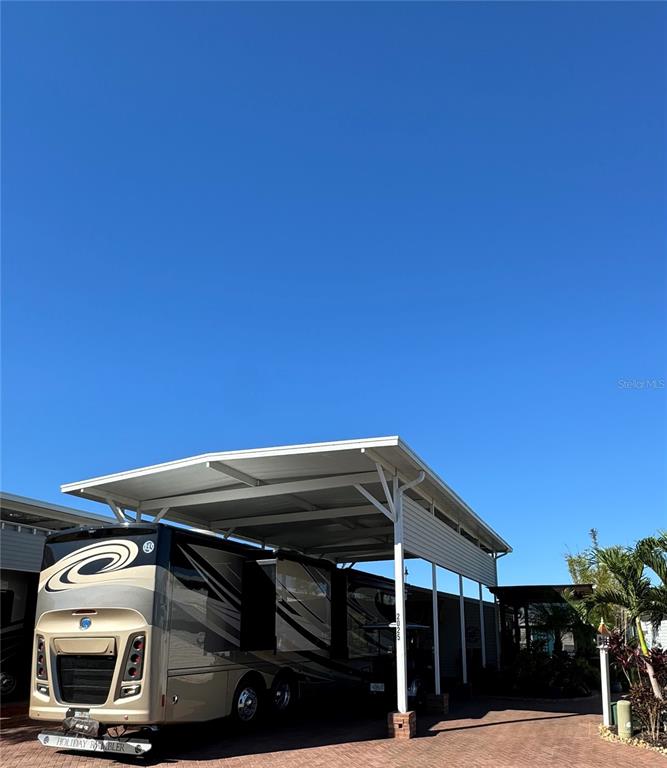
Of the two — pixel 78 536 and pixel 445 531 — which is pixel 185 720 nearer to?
pixel 78 536

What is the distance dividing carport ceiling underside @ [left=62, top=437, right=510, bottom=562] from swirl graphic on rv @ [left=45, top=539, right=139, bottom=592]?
91.2 inches

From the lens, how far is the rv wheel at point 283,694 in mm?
12097

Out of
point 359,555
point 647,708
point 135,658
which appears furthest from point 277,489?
point 359,555

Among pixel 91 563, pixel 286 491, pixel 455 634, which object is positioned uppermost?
pixel 286 491

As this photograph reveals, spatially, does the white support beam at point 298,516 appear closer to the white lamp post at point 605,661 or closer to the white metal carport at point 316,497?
the white metal carport at point 316,497

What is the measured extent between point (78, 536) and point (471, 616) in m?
18.1

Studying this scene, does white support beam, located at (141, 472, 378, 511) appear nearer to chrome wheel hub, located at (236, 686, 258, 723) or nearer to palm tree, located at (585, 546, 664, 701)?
chrome wheel hub, located at (236, 686, 258, 723)

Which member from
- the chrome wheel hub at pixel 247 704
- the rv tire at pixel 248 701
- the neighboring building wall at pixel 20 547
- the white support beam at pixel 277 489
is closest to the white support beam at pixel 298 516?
the white support beam at pixel 277 489

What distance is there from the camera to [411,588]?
70.0 feet

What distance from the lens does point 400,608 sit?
36.4ft

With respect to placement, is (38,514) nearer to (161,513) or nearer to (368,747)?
(161,513)

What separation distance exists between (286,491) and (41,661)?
477cm

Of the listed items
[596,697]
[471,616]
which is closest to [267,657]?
[596,697]

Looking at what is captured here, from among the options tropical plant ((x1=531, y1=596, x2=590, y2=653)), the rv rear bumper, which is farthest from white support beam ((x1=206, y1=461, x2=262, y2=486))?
tropical plant ((x1=531, y1=596, x2=590, y2=653))
